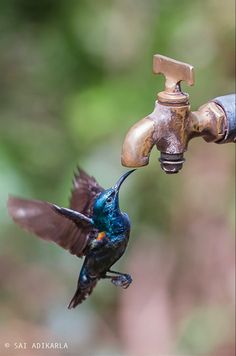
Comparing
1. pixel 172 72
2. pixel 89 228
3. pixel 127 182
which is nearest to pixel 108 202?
pixel 89 228

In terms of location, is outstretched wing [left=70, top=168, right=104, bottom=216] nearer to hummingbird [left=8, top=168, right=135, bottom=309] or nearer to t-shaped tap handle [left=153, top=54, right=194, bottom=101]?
hummingbird [left=8, top=168, right=135, bottom=309]

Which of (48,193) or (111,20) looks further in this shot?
(111,20)

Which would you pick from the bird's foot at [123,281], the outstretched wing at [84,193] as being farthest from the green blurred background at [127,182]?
the bird's foot at [123,281]

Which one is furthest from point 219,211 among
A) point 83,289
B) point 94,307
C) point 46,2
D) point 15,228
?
point 83,289

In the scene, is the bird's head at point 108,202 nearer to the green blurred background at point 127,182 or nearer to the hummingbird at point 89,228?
the hummingbird at point 89,228

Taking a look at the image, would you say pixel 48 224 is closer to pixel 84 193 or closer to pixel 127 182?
pixel 84 193

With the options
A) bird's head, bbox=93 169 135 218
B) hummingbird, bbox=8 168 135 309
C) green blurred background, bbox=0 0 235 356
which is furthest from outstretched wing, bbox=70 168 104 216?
green blurred background, bbox=0 0 235 356

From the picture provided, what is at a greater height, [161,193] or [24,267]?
[161,193]

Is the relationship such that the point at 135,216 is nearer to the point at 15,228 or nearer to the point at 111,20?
the point at 15,228

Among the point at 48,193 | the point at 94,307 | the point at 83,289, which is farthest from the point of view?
the point at 94,307
